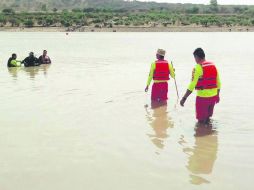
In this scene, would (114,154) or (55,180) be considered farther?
(114,154)

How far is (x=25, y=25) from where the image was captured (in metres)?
79.2

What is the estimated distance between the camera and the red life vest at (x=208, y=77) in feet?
28.6

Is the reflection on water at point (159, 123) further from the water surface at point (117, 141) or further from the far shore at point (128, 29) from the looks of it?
the far shore at point (128, 29)

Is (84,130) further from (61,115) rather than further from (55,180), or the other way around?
(55,180)

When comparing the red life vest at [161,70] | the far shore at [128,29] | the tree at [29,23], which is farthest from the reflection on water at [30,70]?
the tree at [29,23]

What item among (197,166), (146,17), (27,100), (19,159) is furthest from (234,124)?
(146,17)

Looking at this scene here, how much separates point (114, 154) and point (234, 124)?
3308mm

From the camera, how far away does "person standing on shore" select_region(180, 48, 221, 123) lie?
8.72 meters

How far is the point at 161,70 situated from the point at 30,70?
10.9 m

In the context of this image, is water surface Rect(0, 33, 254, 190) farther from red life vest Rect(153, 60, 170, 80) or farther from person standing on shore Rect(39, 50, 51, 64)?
person standing on shore Rect(39, 50, 51, 64)

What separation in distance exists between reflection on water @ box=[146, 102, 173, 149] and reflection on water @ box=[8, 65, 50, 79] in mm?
8167

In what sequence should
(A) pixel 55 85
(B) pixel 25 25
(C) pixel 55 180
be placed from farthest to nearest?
(B) pixel 25 25, (A) pixel 55 85, (C) pixel 55 180

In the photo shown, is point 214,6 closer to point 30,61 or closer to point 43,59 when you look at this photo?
point 43,59

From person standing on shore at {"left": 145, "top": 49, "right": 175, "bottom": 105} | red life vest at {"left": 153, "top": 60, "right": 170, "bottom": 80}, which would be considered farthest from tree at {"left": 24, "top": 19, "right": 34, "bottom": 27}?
red life vest at {"left": 153, "top": 60, "right": 170, "bottom": 80}
